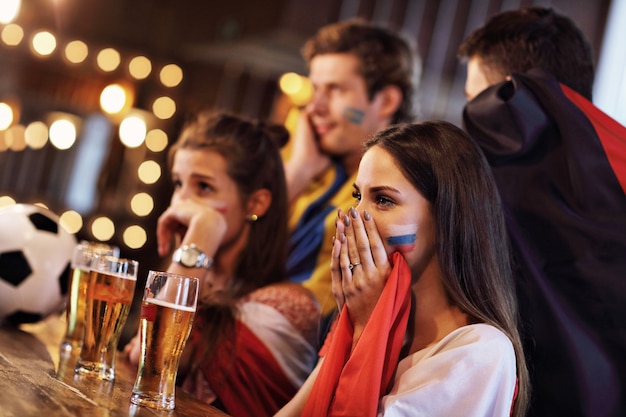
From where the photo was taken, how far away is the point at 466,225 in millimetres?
1452

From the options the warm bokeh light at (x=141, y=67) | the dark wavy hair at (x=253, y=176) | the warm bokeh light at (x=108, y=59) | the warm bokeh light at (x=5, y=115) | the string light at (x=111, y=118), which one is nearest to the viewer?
the dark wavy hair at (x=253, y=176)

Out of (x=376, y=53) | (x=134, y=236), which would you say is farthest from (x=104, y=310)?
(x=134, y=236)

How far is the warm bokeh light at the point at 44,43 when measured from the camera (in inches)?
250

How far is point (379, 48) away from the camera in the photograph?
2.94 metres

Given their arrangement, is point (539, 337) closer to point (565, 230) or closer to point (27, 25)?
point (565, 230)

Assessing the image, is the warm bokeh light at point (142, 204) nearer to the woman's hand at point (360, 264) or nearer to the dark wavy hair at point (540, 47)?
the dark wavy hair at point (540, 47)

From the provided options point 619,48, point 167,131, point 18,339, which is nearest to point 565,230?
point 18,339

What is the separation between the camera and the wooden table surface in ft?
A: 3.79

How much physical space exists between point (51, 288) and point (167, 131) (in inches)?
183

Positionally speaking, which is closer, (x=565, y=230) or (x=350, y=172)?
(x=565, y=230)

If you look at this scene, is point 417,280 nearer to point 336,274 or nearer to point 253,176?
point 336,274

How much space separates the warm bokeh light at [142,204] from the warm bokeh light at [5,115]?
1112 millimetres

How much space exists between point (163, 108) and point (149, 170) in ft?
1.78

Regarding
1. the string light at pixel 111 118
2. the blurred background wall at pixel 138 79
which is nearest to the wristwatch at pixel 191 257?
the blurred background wall at pixel 138 79
